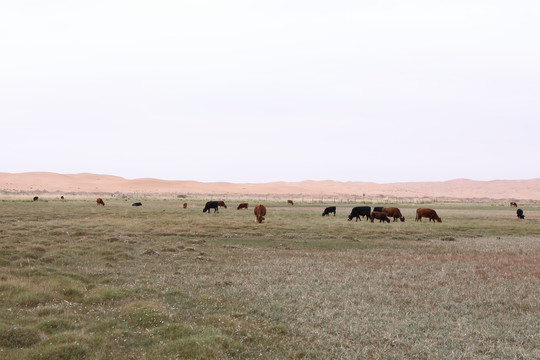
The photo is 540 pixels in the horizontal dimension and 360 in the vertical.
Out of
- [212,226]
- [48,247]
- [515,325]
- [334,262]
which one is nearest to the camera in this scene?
[515,325]

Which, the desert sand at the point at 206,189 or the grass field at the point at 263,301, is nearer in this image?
the grass field at the point at 263,301

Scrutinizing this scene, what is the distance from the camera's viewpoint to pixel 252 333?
8.25m

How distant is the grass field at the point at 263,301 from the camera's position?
746 centimetres

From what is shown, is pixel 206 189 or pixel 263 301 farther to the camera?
pixel 206 189

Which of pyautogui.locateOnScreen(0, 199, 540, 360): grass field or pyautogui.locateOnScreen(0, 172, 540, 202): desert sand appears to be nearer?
pyautogui.locateOnScreen(0, 199, 540, 360): grass field

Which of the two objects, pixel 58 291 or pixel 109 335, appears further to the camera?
pixel 58 291

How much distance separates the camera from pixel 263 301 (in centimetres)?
1055

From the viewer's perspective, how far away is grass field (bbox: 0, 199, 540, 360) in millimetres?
7465

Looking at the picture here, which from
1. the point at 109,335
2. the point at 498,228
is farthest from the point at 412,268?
the point at 498,228

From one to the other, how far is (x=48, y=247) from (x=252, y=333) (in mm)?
13901

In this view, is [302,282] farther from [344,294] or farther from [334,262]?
[334,262]

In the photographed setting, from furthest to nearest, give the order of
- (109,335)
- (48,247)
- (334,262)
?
(48,247) < (334,262) < (109,335)

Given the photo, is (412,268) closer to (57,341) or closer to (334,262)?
(334,262)

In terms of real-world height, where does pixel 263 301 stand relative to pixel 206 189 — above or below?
below
